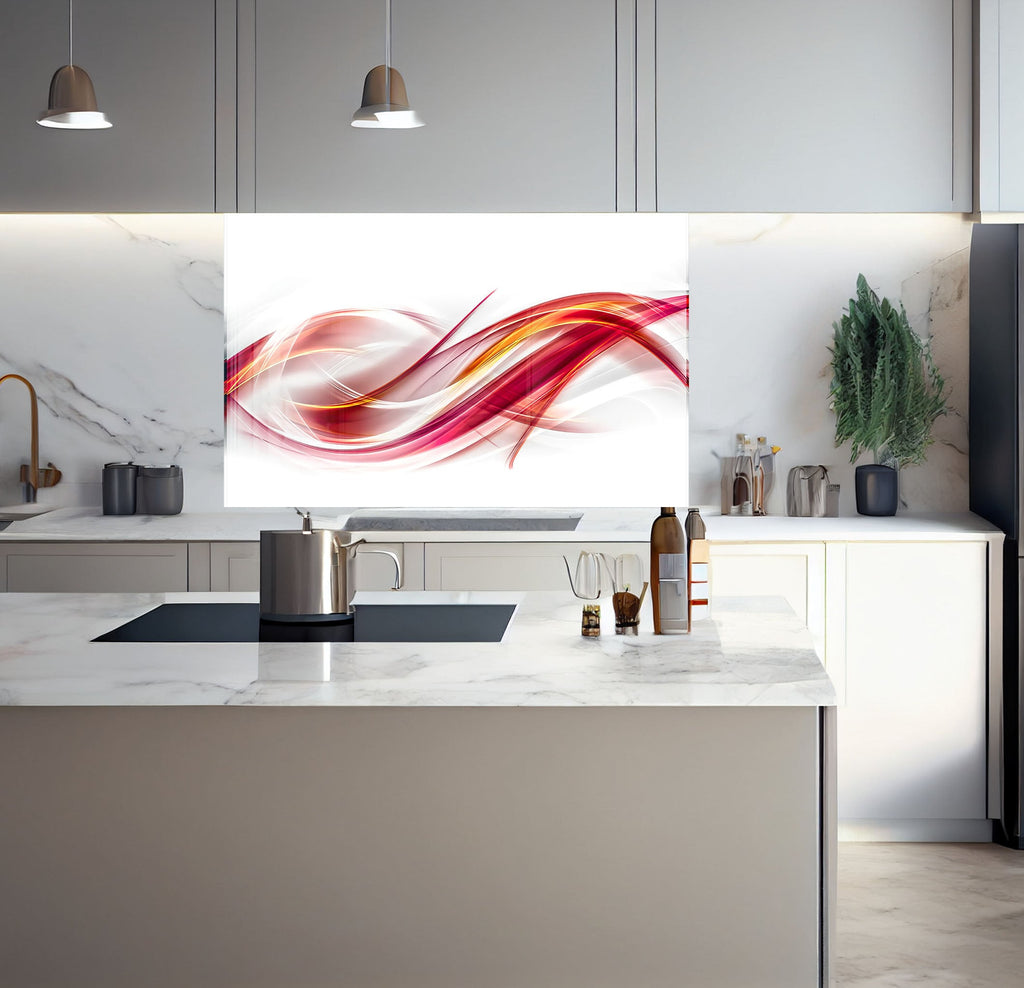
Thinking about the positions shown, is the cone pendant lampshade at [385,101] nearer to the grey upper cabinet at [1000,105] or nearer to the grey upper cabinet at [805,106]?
the grey upper cabinet at [805,106]

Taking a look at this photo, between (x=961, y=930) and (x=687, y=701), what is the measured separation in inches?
65.0

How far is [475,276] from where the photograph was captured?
4289 millimetres

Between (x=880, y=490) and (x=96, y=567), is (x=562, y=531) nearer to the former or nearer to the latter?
(x=880, y=490)

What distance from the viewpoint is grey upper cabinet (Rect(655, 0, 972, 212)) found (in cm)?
375

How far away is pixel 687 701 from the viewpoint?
1.81m

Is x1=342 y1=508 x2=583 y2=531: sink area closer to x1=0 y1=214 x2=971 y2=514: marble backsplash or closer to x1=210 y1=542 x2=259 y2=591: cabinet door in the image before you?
x1=210 y1=542 x2=259 y2=591: cabinet door

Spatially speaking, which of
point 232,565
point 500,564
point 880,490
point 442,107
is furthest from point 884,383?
point 232,565

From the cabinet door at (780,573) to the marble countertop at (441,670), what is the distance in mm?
1233

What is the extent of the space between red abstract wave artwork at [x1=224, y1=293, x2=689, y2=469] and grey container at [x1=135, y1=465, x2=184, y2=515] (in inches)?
13.3

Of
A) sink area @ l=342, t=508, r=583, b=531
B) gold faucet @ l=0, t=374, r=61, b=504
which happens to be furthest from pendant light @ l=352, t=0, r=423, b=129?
gold faucet @ l=0, t=374, r=61, b=504

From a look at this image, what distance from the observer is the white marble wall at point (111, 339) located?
426cm

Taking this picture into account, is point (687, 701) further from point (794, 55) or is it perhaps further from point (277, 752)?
point (794, 55)

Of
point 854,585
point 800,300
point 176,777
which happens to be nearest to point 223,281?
point 800,300

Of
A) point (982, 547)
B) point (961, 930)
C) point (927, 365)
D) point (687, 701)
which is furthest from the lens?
point (927, 365)
